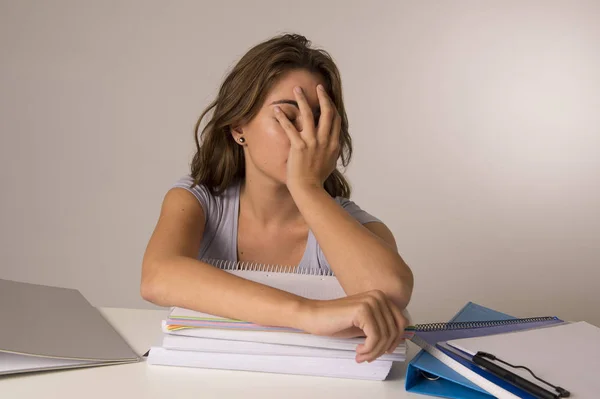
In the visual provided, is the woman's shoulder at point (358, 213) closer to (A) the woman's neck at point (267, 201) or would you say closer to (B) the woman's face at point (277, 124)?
(A) the woman's neck at point (267, 201)

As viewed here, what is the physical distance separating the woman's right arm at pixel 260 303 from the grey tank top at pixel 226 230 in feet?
1.26

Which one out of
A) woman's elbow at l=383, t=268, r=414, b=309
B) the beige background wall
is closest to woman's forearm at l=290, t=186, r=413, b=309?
woman's elbow at l=383, t=268, r=414, b=309

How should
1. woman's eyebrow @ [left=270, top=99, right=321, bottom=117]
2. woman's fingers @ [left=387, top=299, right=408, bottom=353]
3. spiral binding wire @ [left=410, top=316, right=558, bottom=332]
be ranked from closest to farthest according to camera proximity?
woman's fingers @ [left=387, top=299, right=408, bottom=353] < spiral binding wire @ [left=410, top=316, right=558, bottom=332] < woman's eyebrow @ [left=270, top=99, right=321, bottom=117]

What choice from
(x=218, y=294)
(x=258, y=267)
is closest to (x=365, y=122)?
(x=258, y=267)

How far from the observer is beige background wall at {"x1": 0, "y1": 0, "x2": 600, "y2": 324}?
3238mm

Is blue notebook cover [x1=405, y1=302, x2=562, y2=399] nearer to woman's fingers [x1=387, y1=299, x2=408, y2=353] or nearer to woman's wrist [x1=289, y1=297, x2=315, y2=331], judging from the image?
woman's fingers [x1=387, y1=299, x2=408, y2=353]

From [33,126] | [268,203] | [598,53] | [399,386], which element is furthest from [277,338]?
[598,53]

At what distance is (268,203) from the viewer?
1.61 metres

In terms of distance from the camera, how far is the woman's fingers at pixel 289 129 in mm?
1324

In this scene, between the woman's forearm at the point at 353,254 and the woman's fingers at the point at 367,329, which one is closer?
the woman's fingers at the point at 367,329

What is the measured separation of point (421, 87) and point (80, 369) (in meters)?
2.58

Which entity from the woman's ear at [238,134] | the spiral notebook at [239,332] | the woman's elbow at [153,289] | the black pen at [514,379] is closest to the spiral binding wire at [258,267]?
the woman's ear at [238,134]

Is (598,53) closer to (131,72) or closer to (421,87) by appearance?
(421,87)

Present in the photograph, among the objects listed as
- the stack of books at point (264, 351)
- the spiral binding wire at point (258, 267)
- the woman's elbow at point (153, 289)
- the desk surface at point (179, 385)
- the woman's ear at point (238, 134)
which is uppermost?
the woman's ear at point (238, 134)
